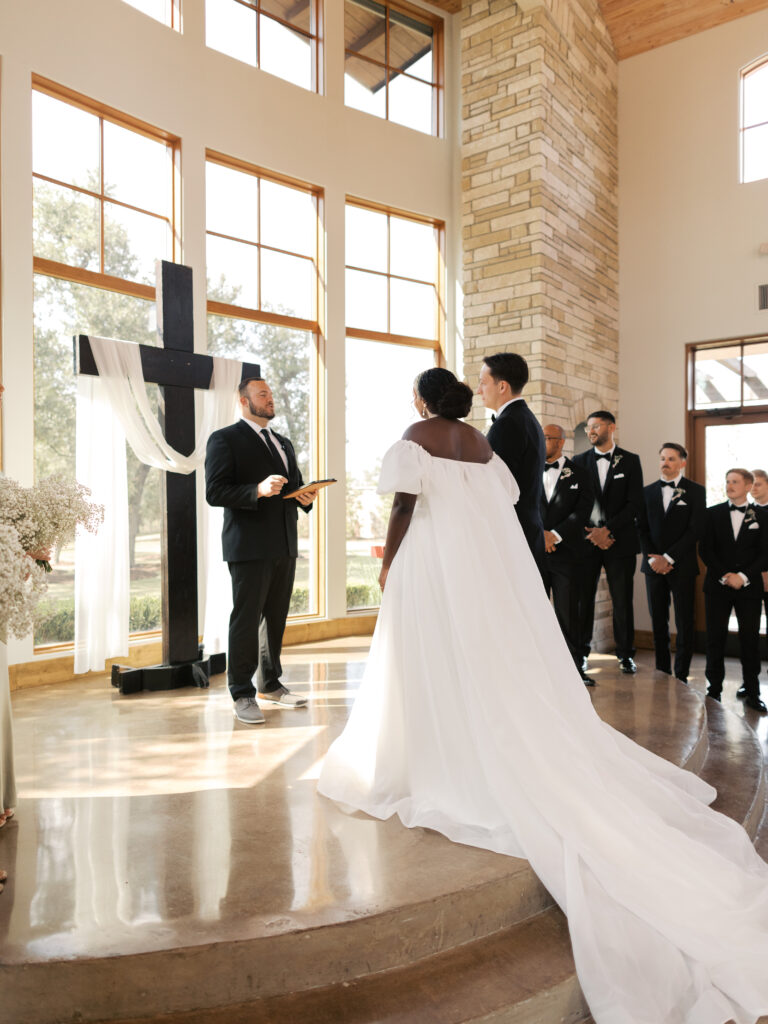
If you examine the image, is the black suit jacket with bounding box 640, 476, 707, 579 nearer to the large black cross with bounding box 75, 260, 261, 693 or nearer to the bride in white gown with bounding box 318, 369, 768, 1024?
the bride in white gown with bounding box 318, 369, 768, 1024

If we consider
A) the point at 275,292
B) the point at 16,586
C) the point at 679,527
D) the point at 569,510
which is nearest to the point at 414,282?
the point at 275,292

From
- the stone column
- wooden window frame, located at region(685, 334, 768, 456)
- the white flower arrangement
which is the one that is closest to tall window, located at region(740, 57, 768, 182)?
the stone column

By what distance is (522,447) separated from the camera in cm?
386

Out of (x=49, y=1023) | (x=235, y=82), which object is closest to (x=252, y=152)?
(x=235, y=82)

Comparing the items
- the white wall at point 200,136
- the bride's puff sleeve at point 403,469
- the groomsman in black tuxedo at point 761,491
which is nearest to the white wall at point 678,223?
the white wall at point 200,136

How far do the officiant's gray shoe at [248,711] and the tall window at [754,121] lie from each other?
258 inches

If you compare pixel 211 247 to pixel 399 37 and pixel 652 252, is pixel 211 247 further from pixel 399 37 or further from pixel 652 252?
pixel 652 252

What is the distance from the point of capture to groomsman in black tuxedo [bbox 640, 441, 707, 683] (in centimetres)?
571

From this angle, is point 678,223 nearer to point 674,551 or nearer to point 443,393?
point 674,551

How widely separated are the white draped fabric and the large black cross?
0.39 feet

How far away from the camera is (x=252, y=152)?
6.47m

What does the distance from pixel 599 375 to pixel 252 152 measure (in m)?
3.77

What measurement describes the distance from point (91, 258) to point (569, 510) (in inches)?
148

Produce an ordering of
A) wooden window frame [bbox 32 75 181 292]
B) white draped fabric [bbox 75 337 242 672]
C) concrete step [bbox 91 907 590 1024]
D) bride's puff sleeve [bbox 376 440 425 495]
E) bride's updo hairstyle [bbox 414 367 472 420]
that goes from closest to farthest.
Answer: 1. concrete step [bbox 91 907 590 1024]
2. bride's puff sleeve [bbox 376 440 425 495]
3. bride's updo hairstyle [bbox 414 367 472 420]
4. white draped fabric [bbox 75 337 242 672]
5. wooden window frame [bbox 32 75 181 292]
